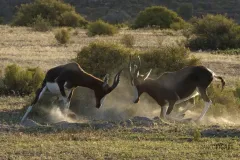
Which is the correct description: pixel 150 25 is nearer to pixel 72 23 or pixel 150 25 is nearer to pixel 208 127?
pixel 72 23

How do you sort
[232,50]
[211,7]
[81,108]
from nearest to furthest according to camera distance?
[81,108], [232,50], [211,7]

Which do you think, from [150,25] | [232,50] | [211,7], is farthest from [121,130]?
[211,7]

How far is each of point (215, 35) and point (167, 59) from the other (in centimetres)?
1802

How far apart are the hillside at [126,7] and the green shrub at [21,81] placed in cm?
5364

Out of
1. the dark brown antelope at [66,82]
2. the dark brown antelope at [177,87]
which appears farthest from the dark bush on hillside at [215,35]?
the dark brown antelope at [66,82]

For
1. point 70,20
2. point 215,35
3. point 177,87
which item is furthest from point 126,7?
point 177,87

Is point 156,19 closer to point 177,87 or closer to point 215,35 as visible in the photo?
point 215,35

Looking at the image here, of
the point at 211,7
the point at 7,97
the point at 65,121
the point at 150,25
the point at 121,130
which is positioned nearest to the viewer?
the point at 121,130

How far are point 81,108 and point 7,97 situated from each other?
3.08 metres

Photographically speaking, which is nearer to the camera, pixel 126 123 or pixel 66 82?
pixel 126 123

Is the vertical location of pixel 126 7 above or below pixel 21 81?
below

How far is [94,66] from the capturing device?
19828mm

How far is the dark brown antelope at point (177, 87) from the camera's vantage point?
1548 cm

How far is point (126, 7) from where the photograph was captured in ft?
265
